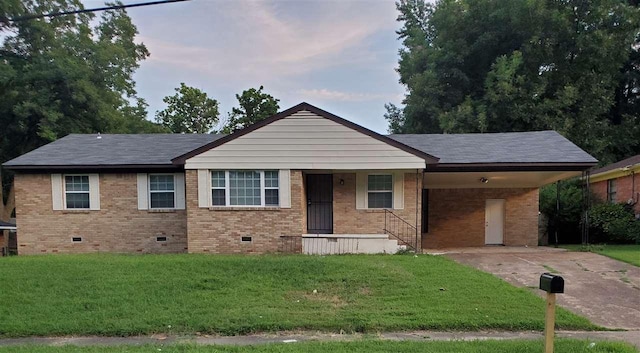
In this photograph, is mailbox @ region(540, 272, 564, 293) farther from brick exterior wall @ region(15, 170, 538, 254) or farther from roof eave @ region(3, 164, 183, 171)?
roof eave @ region(3, 164, 183, 171)

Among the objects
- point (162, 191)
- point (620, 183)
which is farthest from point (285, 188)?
point (620, 183)

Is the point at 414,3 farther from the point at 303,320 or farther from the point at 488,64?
the point at 303,320

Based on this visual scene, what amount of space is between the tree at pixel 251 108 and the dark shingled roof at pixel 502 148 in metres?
28.0

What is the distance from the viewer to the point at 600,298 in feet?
22.9

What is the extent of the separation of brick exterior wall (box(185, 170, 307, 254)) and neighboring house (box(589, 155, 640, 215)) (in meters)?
14.2

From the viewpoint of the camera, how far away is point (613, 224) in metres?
15.1

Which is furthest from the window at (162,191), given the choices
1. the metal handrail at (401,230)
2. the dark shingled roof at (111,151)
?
the metal handrail at (401,230)

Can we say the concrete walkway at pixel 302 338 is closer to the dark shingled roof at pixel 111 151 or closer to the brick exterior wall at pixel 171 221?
the brick exterior wall at pixel 171 221

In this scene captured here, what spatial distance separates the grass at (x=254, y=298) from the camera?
5559mm

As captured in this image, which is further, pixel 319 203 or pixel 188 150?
pixel 188 150

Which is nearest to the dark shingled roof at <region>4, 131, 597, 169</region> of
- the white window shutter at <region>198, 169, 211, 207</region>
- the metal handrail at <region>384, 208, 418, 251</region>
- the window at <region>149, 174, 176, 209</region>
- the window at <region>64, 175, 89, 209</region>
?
the window at <region>149, 174, 176, 209</region>

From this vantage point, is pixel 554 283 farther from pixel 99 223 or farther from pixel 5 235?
pixel 5 235

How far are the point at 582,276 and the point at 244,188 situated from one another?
29.4 feet

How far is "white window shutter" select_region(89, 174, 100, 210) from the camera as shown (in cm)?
1262
